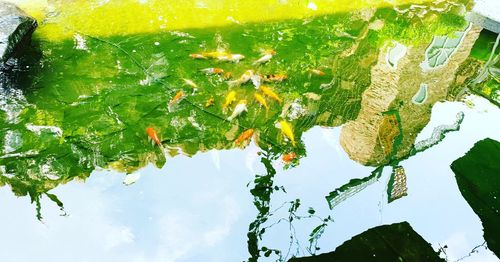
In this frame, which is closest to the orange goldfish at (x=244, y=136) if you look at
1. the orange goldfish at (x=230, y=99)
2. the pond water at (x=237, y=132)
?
the pond water at (x=237, y=132)

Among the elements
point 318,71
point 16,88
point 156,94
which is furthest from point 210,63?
point 16,88

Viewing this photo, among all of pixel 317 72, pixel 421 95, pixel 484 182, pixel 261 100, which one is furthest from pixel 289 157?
pixel 421 95

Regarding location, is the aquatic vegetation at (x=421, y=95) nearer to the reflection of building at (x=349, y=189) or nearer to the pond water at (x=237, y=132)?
the pond water at (x=237, y=132)

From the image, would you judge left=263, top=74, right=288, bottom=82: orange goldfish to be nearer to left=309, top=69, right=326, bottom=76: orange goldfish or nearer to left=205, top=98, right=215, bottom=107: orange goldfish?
left=309, top=69, right=326, bottom=76: orange goldfish

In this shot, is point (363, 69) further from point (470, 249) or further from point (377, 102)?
point (470, 249)

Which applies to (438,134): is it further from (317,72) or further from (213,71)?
(213,71)

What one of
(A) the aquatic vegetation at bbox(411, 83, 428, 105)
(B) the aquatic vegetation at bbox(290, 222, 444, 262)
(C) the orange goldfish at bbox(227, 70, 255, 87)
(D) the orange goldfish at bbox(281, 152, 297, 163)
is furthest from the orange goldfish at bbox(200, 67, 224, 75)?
(B) the aquatic vegetation at bbox(290, 222, 444, 262)
